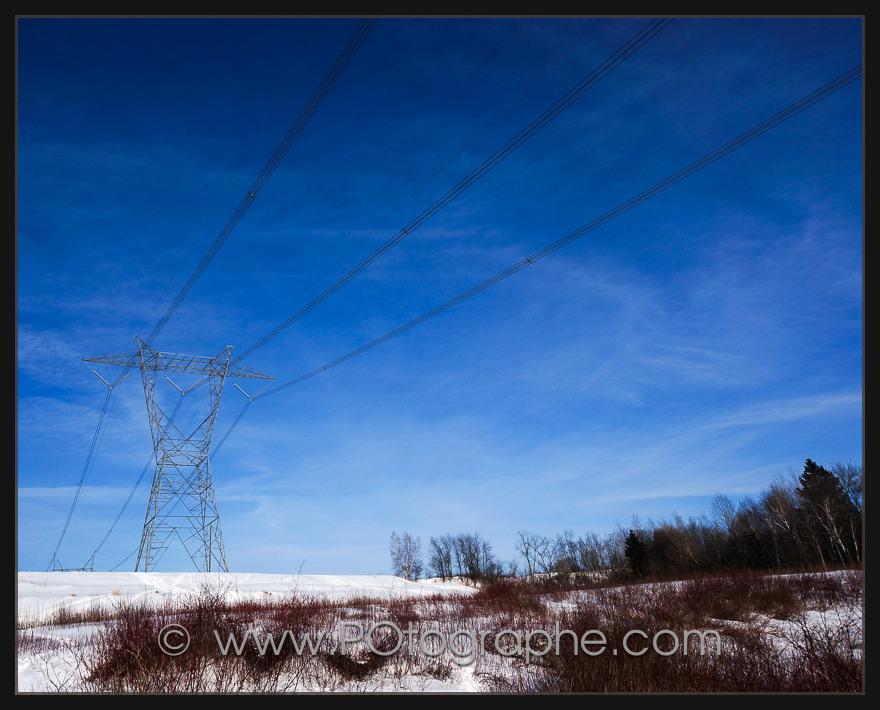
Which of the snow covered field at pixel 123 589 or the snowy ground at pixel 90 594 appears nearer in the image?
the snowy ground at pixel 90 594

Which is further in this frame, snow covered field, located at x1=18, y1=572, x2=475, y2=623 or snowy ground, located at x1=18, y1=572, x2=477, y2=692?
snow covered field, located at x1=18, y1=572, x2=475, y2=623

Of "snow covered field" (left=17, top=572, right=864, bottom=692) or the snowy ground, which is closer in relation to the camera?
"snow covered field" (left=17, top=572, right=864, bottom=692)

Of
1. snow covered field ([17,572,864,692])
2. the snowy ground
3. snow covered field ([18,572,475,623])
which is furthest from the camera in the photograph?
snow covered field ([18,572,475,623])

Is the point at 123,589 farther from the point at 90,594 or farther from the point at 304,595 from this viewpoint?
the point at 304,595

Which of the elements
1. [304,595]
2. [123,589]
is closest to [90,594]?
[123,589]

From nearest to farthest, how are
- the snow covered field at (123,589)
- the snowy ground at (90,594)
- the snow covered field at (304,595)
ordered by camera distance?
1. the snow covered field at (304,595)
2. the snowy ground at (90,594)
3. the snow covered field at (123,589)

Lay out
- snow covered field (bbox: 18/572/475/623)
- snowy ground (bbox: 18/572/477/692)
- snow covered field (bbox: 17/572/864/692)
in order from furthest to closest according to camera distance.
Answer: snow covered field (bbox: 18/572/475/623)
snowy ground (bbox: 18/572/477/692)
snow covered field (bbox: 17/572/864/692)

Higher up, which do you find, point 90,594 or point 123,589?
point 90,594

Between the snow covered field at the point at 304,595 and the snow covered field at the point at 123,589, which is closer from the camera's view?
the snow covered field at the point at 304,595

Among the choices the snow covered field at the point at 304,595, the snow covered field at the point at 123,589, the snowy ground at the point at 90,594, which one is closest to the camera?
the snow covered field at the point at 304,595
